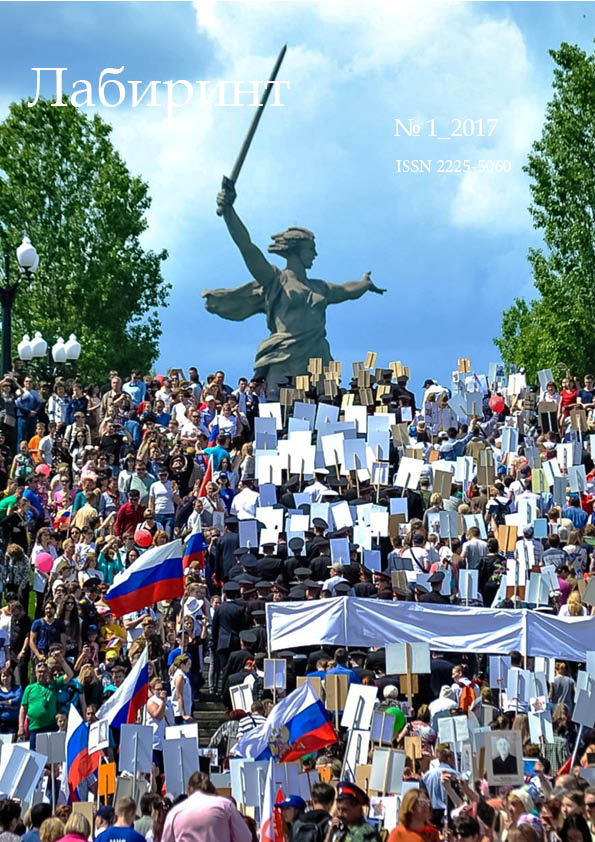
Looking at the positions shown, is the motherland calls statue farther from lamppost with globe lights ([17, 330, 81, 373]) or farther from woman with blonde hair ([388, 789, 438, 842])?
woman with blonde hair ([388, 789, 438, 842])

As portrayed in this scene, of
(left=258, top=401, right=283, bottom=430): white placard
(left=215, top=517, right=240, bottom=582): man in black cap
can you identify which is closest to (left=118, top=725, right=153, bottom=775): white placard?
(left=215, top=517, right=240, bottom=582): man in black cap

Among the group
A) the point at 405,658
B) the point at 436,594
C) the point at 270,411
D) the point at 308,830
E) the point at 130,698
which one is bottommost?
the point at 308,830

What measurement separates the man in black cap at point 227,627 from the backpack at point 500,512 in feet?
17.0

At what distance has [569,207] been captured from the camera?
4872cm

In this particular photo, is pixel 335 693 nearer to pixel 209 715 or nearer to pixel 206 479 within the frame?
pixel 209 715

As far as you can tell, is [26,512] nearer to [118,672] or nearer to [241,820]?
[118,672]

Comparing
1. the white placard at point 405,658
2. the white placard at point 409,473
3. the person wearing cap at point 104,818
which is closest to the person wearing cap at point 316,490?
the white placard at point 409,473

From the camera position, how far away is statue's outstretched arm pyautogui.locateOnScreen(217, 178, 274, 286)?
39812mm

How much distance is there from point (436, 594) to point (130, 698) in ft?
17.4

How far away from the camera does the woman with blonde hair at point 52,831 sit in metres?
11.9

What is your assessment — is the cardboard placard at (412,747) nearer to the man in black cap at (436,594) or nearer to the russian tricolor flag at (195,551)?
the man in black cap at (436,594)

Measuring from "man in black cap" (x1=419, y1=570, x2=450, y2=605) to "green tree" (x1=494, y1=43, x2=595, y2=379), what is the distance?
26.4 meters

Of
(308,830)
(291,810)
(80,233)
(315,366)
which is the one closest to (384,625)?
(291,810)

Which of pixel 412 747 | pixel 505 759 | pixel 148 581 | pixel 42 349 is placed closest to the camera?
pixel 505 759
